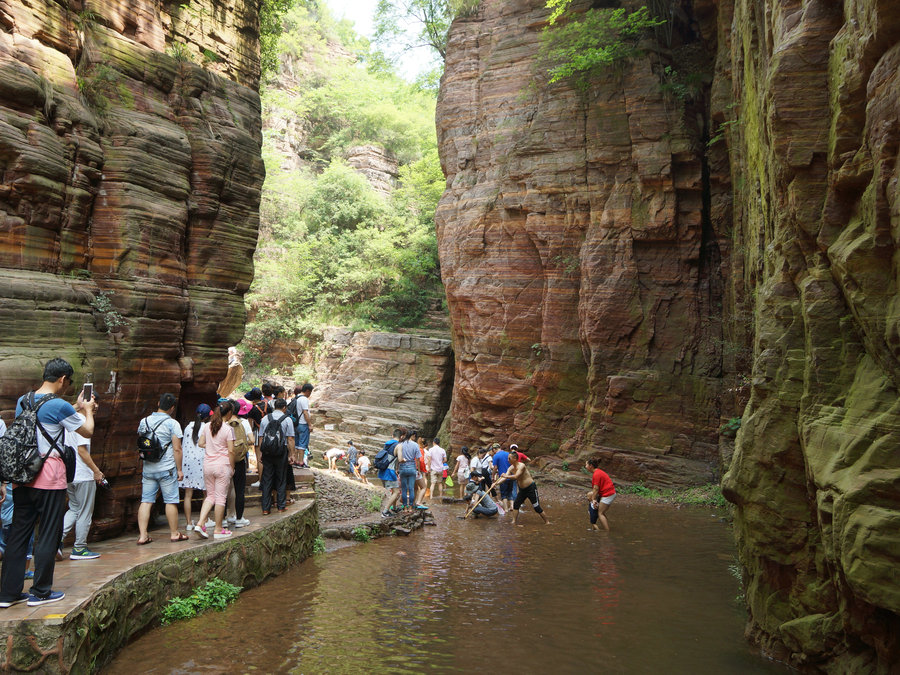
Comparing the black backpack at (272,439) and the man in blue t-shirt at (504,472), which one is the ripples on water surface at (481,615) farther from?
the man in blue t-shirt at (504,472)

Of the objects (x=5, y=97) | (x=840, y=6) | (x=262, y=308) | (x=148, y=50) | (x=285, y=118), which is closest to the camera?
(x=840, y=6)

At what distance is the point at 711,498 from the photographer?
16109 mm

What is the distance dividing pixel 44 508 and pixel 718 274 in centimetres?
1897

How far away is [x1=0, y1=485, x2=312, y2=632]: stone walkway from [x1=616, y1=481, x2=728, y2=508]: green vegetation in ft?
36.1

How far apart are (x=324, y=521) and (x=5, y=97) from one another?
8499 mm

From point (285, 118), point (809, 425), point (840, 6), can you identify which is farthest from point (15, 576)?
point (285, 118)

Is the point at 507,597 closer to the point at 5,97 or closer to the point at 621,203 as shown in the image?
the point at 5,97

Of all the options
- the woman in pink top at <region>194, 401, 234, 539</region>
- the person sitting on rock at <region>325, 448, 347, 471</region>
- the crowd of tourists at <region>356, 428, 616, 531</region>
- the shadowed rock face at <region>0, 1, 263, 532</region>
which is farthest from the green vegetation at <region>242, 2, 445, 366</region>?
the woman in pink top at <region>194, 401, 234, 539</region>

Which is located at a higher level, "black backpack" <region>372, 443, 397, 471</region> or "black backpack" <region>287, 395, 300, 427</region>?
"black backpack" <region>287, 395, 300, 427</region>

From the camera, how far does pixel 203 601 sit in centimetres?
698

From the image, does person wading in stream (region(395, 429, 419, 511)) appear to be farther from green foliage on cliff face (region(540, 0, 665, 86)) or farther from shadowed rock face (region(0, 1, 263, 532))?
green foliage on cliff face (region(540, 0, 665, 86))

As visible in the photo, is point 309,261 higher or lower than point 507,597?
higher

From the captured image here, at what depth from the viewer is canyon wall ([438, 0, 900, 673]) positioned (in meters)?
4.80

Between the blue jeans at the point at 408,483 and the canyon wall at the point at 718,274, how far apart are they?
6.81 m
